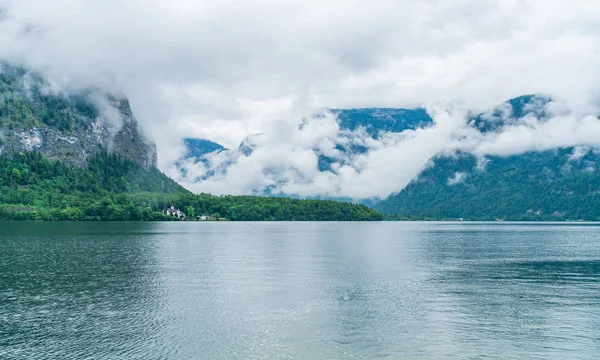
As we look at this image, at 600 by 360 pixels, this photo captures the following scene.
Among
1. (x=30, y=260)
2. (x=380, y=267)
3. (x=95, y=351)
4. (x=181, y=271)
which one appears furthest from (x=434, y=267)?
(x=30, y=260)

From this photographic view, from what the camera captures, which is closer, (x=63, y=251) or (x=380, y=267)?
(x=380, y=267)

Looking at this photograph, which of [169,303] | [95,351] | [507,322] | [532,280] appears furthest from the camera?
[532,280]

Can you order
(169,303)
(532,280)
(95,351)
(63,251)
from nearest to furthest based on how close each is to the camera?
(95,351) < (169,303) < (532,280) < (63,251)

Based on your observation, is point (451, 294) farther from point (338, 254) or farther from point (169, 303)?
point (338, 254)

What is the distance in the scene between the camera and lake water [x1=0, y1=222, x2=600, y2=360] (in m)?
41.4

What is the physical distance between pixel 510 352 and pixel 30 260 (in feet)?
287

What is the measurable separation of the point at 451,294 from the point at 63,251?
88243mm

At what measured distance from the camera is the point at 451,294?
6475cm

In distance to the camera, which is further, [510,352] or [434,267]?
[434,267]

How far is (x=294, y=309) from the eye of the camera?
55750 mm

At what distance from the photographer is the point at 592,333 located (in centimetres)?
4625

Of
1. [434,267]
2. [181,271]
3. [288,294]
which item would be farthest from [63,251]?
[434,267]

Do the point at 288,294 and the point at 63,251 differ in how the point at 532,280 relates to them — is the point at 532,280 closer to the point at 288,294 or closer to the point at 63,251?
the point at 288,294

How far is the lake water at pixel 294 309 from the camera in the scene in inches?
1629
